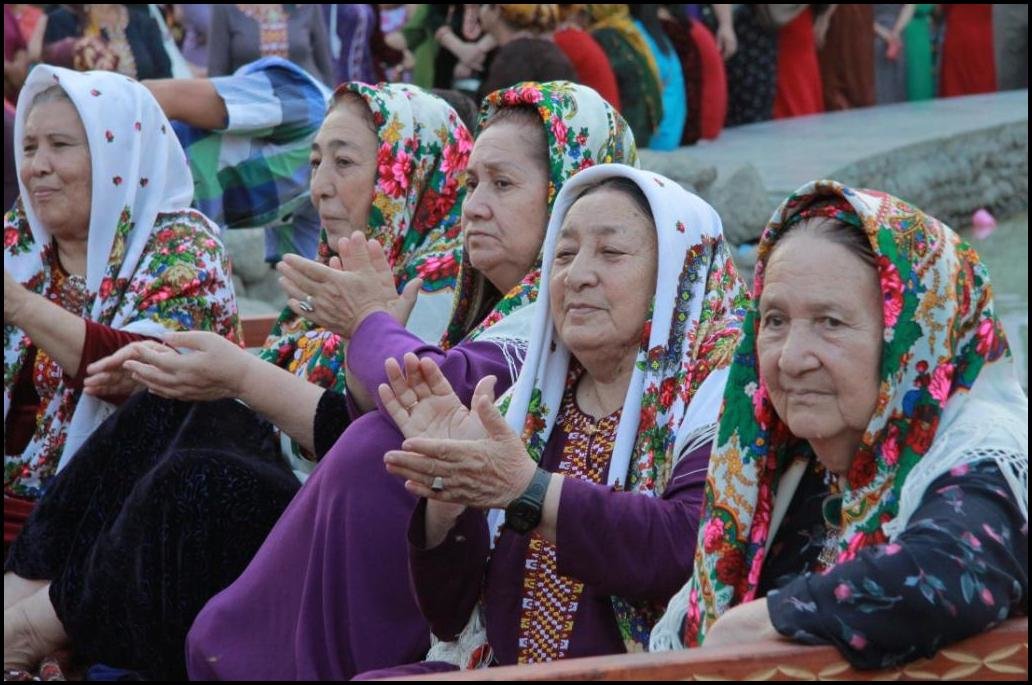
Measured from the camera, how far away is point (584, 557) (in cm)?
298

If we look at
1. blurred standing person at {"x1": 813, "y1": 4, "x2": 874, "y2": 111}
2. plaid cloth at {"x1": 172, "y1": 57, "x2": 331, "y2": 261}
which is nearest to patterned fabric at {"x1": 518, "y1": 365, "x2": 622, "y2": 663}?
plaid cloth at {"x1": 172, "y1": 57, "x2": 331, "y2": 261}

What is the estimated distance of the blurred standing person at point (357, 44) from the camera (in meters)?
Answer: 9.23

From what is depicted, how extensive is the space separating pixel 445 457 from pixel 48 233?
2330 millimetres

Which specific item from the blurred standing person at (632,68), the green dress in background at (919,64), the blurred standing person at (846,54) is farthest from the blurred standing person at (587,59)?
the green dress in background at (919,64)

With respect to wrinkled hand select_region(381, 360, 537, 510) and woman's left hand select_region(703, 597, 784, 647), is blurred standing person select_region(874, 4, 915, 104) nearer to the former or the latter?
wrinkled hand select_region(381, 360, 537, 510)

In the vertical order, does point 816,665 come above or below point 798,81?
below

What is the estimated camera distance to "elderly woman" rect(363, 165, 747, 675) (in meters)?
2.98

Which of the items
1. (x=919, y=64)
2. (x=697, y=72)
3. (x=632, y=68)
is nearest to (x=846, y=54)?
(x=919, y=64)

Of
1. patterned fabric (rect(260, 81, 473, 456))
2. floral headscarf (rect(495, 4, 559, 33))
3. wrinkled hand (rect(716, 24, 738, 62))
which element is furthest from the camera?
wrinkled hand (rect(716, 24, 738, 62))

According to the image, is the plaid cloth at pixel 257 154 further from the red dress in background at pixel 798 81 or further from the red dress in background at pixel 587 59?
the red dress in background at pixel 798 81

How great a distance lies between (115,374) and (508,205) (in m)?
1.09

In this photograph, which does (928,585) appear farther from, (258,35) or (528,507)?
(258,35)

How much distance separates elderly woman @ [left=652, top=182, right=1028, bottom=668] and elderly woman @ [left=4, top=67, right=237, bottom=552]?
85.1 inches

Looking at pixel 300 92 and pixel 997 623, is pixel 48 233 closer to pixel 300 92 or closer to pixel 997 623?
pixel 300 92
